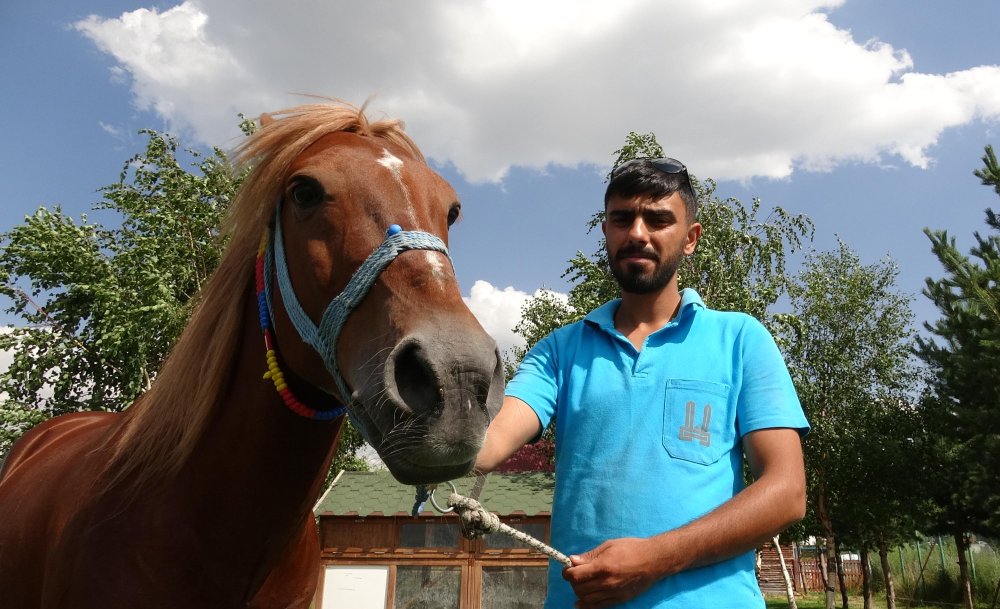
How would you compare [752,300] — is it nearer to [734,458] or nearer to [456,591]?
[456,591]

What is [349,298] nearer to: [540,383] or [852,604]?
[540,383]

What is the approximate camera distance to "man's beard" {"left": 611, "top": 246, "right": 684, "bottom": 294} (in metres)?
1.99

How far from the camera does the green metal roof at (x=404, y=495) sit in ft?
45.3

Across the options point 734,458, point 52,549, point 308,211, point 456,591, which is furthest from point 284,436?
point 456,591

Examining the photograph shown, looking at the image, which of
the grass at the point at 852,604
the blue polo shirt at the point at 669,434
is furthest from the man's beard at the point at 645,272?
the grass at the point at 852,604

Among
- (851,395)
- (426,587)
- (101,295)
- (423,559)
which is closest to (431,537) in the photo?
(423,559)

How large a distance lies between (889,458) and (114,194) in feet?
70.7

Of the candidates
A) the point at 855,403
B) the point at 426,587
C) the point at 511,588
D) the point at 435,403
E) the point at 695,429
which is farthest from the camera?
the point at 855,403

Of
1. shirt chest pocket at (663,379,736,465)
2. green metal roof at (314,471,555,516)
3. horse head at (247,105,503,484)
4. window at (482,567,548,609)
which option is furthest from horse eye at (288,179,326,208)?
window at (482,567,548,609)

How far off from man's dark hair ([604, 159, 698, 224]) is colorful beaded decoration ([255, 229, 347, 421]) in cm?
104

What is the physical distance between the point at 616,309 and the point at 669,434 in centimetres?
58

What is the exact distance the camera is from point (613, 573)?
145 centimetres

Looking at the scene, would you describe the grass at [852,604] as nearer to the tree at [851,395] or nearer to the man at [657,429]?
the tree at [851,395]

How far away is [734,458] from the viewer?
5.86 feet
